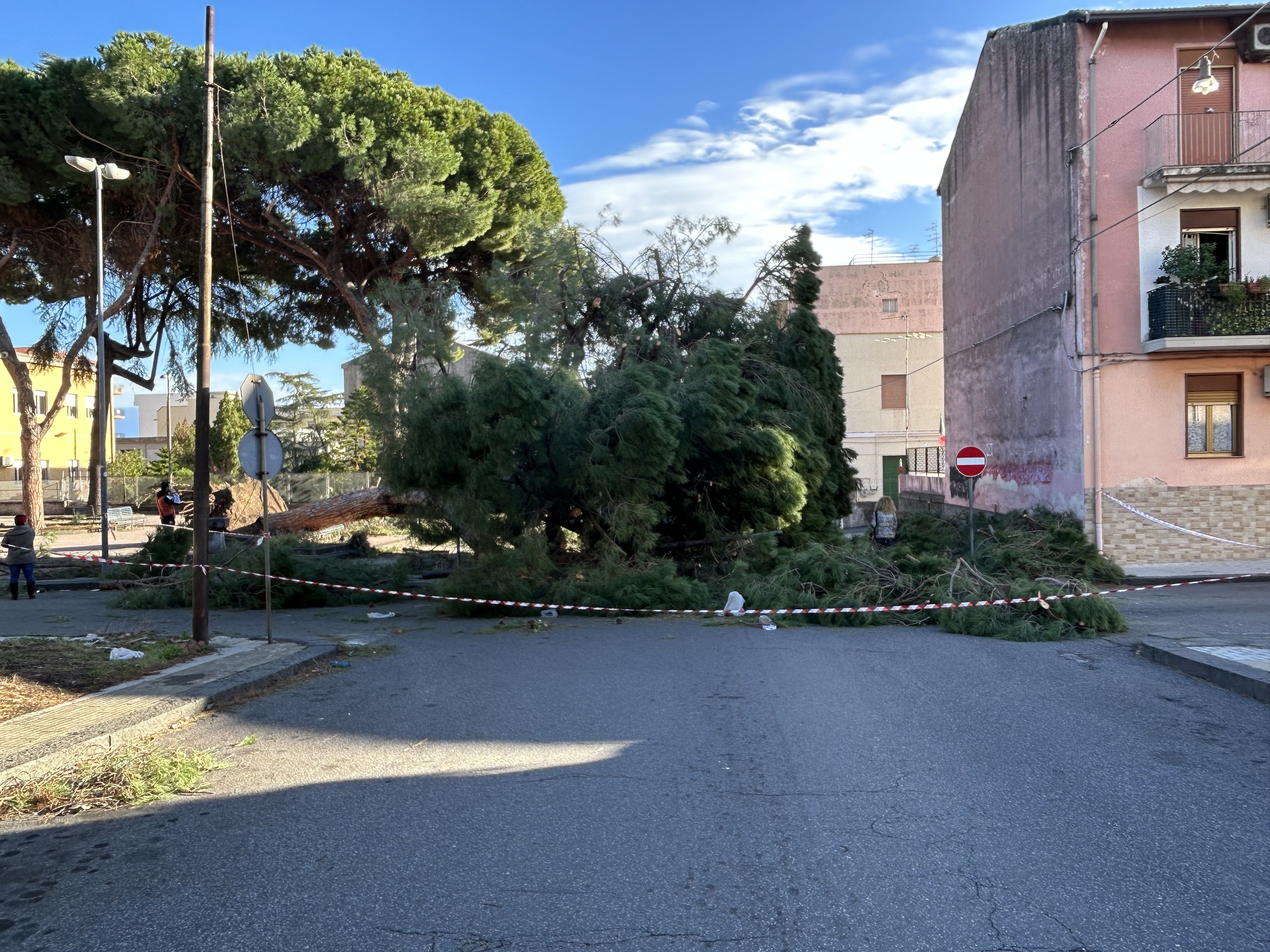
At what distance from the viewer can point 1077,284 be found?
1898 cm

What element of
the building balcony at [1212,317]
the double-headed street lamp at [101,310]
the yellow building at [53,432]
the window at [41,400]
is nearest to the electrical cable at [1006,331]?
the building balcony at [1212,317]

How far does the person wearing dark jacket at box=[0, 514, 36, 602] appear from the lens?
51.8 ft

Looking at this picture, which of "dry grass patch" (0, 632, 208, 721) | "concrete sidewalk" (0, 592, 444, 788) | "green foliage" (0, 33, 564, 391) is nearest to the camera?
"concrete sidewalk" (0, 592, 444, 788)

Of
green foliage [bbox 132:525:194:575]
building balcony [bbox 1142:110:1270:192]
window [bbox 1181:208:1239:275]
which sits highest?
building balcony [bbox 1142:110:1270:192]

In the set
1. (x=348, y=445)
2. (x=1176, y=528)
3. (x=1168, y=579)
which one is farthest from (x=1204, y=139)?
(x=348, y=445)

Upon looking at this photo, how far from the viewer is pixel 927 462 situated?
33156 millimetres

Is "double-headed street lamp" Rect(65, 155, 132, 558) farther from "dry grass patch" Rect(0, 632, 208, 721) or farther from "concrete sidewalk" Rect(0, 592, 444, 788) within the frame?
"dry grass patch" Rect(0, 632, 208, 721)

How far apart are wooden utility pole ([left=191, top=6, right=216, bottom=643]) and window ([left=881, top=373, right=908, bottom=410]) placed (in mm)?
36404

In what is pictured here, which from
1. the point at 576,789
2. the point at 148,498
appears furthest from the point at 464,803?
the point at 148,498

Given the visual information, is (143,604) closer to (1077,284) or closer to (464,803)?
(464,803)

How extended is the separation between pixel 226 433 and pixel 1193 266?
47203mm

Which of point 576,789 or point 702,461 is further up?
point 702,461

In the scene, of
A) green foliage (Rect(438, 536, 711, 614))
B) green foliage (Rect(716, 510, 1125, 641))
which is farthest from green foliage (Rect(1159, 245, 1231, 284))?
green foliage (Rect(438, 536, 711, 614))

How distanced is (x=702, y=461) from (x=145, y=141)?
16015 mm
